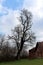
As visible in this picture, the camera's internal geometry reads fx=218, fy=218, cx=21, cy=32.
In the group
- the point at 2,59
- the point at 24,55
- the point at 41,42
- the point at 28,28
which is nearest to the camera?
the point at 2,59

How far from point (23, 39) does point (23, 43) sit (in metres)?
1.15

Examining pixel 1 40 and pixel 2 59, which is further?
pixel 1 40

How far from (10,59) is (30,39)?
8.08 meters

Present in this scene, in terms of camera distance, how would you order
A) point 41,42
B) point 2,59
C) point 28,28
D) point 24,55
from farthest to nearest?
point 41,42, point 24,55, point 28,28, point 2,59

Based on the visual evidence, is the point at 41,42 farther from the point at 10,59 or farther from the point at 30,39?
the point at 10,59

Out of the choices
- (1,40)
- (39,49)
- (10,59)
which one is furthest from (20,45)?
(1,40)

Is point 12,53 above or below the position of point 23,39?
below

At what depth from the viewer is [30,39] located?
203ft

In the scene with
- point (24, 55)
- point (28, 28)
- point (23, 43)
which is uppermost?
point (28, 28)

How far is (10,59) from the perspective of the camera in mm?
59594

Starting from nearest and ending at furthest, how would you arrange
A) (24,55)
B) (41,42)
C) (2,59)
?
(2,59) → (24,55) → (41,42)

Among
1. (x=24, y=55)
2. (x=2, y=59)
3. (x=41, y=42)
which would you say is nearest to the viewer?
(x=2, y=59)

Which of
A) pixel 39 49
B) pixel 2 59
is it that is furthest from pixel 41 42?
pixel 2 59

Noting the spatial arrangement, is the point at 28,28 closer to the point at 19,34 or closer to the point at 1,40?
the point at 19,34
